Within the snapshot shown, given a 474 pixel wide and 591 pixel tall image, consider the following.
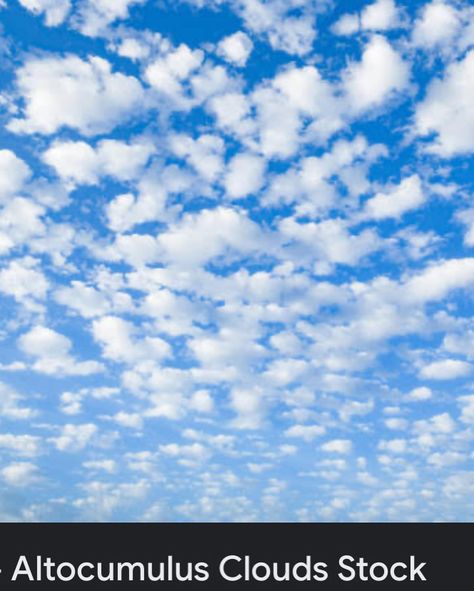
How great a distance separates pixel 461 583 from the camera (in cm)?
4697

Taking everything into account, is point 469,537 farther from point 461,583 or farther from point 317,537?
point 317,537

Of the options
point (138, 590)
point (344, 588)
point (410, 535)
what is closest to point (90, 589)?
point (138, 590)

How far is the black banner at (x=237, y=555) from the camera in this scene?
46.2m

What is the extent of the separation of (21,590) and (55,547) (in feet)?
8.33

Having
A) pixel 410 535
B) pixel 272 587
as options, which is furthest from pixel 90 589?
A: pixel 410 535

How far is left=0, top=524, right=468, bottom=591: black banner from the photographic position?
46250mm

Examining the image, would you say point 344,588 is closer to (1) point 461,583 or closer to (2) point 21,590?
(1) point 461,583

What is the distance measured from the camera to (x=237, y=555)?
46781 millimetres

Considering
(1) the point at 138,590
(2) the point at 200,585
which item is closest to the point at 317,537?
(2) the point at 200,585

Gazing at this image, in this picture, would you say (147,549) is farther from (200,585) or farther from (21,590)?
(21,590)

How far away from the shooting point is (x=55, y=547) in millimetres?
47156

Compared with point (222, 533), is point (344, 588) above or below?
below

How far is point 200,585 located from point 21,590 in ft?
28.2

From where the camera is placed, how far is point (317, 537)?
4778 centimetres
